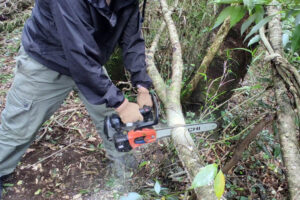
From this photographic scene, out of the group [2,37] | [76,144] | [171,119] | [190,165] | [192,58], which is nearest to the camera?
[190,165]

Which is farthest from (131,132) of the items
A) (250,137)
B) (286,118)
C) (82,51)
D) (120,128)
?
(286,118)

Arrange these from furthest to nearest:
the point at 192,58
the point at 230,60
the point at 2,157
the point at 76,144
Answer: the point at 192,58 → the point at 76,144 → the point at 230,60 → the point at 2,157

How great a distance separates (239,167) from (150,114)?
3.82ft

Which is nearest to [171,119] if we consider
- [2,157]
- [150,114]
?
[150,114]

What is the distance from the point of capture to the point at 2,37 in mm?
4398

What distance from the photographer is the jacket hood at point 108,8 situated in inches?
58.6

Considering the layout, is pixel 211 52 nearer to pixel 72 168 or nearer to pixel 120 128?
pixel 120 128

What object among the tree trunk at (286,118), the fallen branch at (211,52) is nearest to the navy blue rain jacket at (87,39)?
the fallen branch at (211,52)

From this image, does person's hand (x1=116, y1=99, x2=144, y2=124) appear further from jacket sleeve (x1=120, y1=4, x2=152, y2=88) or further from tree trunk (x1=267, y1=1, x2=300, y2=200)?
tree trunk (x1=267, y1=1, x2=300, y2=200)

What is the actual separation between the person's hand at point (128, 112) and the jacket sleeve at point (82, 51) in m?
0.04

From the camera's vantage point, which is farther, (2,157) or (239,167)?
(239,167)

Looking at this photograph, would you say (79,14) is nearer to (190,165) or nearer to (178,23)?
(190,165)

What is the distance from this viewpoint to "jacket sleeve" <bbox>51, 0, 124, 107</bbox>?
4.70 ft

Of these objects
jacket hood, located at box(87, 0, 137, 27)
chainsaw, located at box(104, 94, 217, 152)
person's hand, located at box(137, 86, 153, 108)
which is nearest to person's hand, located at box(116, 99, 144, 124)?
chainsaw, located at box(104, 94, 217, 152)
